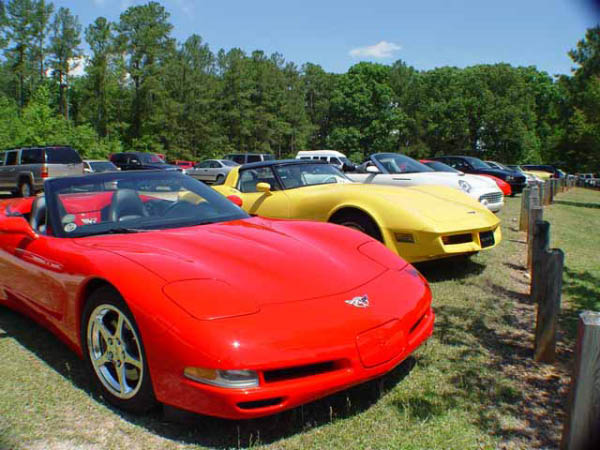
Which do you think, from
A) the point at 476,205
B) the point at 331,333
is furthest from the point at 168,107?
the point at 331,333

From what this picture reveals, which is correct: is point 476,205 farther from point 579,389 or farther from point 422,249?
point 579,389

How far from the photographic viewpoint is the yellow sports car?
498 cm

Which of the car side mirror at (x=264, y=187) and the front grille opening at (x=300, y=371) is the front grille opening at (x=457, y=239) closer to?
the car side mirror at (x=264, y=187)

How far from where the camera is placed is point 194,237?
3.13 metres

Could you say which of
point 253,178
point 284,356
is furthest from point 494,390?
point 253,178

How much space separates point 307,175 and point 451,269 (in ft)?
6.86

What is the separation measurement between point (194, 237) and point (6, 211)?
2178 millimetres

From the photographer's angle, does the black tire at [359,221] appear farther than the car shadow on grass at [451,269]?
No

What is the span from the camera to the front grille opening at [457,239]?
4.99 m

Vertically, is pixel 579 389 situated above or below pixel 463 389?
above

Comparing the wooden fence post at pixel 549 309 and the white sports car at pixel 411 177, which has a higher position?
the white sports car at pixel 411 177

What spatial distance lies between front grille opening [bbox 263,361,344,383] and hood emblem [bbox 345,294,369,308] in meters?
0.35

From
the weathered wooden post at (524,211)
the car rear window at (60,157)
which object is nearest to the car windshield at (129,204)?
the weathered wooden post at (524,211)

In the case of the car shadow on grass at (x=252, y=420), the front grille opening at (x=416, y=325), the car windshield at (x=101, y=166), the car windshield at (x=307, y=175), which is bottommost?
the car windshield at (x=101, y=166)
